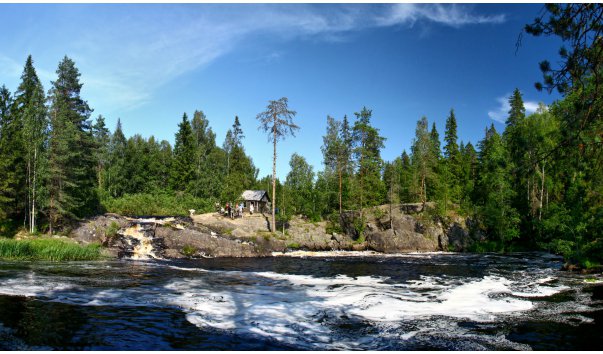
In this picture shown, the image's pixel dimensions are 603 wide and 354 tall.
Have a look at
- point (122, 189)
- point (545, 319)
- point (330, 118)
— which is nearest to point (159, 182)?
point (122, 189)

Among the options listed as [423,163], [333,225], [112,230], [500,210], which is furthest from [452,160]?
[112,230]

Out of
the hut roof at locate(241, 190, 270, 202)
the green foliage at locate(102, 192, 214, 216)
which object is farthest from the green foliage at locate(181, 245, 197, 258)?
the green foliage at locate(102, 192, 214, 216)

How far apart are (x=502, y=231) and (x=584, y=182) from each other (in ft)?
59.5

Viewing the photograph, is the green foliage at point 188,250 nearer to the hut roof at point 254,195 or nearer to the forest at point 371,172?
the forest at point 371,172

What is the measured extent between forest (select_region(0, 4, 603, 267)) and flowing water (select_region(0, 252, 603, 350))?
515 cm

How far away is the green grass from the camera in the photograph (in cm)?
2511

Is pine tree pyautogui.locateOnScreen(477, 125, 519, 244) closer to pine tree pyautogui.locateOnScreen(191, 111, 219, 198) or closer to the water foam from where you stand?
the water foam

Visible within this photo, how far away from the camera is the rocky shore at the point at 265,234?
109ft

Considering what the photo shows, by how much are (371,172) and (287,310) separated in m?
38.1

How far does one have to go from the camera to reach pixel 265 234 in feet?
131

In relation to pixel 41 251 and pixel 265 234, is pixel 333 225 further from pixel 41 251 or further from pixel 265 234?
pixel 41 251

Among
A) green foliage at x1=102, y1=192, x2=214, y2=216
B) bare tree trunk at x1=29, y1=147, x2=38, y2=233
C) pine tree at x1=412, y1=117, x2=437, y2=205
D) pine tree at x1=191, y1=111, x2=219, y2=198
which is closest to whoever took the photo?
bare tree trunk at x1=29, y1=147, x2=38, y2=233

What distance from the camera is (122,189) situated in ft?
240

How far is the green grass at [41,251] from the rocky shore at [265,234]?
3.41 meters
